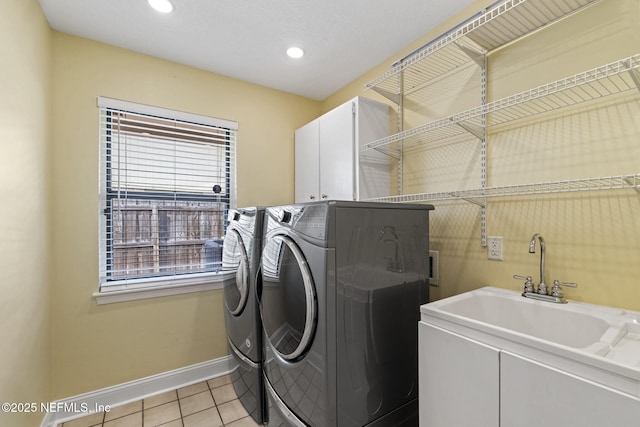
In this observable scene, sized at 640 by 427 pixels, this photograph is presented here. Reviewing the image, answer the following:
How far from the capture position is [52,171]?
185 centimetres

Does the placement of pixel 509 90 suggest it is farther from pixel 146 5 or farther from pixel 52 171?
pixel 52 171

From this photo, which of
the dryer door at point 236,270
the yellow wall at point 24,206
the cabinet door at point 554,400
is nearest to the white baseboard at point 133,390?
the yellow wall at point 24,206

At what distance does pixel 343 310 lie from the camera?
123 cm

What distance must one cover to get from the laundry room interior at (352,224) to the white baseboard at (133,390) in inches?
0.4

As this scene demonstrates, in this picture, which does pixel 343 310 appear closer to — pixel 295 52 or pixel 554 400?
pixel 554 400

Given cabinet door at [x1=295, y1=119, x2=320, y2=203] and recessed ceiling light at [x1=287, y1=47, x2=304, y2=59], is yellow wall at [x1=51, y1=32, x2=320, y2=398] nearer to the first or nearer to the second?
cabinet door at [x1=295, y1=119, x2=320, y2=203]

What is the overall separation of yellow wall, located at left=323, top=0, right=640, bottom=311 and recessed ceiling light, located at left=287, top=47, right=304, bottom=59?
0.98 metres

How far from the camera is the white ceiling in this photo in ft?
5.43

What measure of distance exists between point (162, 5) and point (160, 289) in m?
1.86

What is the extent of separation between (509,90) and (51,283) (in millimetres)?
2936

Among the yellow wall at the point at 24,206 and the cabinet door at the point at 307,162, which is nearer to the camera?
the yellow wall at the point at 24,206

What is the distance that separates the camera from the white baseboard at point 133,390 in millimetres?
1841

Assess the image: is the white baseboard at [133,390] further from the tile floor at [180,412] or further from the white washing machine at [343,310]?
the white washing machine at [343,310]

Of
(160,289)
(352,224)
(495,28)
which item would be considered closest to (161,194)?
(160,289)
